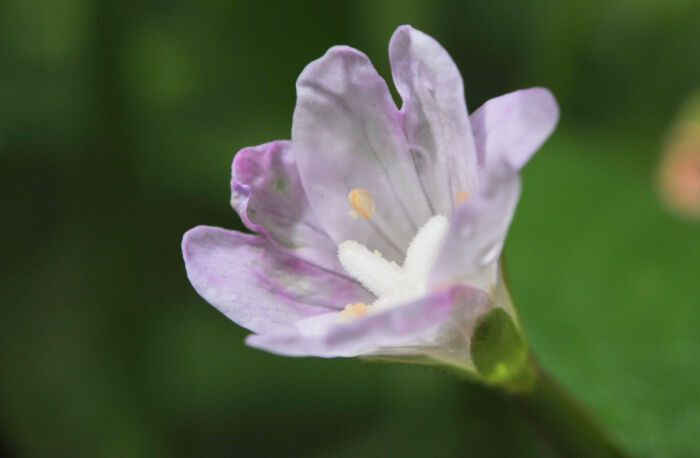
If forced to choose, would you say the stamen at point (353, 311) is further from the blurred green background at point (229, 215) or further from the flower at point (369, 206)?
the blurred green background at point (229, 215)

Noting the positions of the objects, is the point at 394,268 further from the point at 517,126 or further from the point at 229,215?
the point at 229,215

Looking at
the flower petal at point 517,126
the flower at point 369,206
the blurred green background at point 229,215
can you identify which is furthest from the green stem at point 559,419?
the blurred green background at point 229,215

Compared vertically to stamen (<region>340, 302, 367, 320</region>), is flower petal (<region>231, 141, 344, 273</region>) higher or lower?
higher

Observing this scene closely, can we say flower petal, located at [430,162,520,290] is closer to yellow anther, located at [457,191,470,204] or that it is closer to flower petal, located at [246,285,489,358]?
flower petal, located at [246,285,489,358]

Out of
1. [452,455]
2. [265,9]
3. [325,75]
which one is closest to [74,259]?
[265,9]

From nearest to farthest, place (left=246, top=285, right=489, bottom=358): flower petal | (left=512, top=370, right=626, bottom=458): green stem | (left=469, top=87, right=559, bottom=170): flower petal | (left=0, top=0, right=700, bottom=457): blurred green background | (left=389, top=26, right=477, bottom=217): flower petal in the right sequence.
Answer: (left=246, top=285, right=489, bottom=358): flower petal, (left=469, top=87, right=559, bottom=170): flower petal, (left=389, top=26, right=477, bottom=217): flower petal, (left=512, top=370, right=626, bottom=458): green stem, (left=0, top=0, right=700, bottom=457): blurred green background

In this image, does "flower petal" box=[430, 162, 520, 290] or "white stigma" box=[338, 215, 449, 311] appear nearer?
"flower petal" box=[430, 162, 520, 290]

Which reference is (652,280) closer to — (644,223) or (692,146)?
(644,223)

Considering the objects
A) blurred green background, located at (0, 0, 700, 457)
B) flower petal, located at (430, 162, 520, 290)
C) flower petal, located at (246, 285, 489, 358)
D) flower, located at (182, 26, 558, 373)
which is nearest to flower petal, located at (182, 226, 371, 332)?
flower, located at (182, 26, 558, 373)
